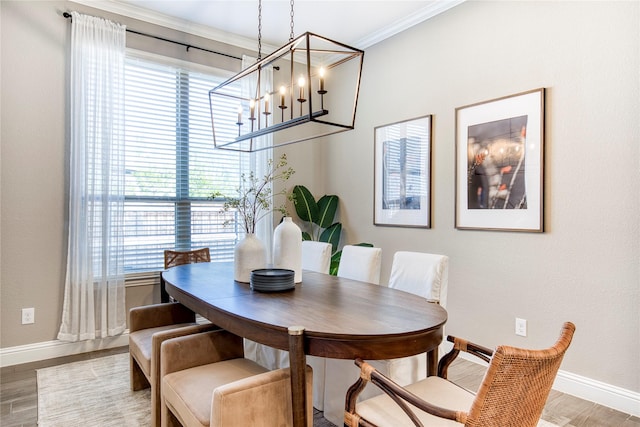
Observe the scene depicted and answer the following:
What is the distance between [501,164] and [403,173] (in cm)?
103

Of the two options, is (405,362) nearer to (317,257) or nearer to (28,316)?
(317,257)

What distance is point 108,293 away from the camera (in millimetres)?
3410

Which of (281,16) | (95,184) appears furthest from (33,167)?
(281,16)

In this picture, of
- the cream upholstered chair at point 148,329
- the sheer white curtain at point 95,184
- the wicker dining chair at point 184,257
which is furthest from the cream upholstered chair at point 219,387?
the sheer white curtain at point 95,184

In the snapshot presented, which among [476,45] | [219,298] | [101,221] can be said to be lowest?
[219,298]

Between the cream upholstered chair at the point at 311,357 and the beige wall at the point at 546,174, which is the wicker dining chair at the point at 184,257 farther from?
the cream upholstered chair at the point at 311,357

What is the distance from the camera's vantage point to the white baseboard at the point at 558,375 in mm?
2404

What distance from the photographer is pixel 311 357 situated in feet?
7.93

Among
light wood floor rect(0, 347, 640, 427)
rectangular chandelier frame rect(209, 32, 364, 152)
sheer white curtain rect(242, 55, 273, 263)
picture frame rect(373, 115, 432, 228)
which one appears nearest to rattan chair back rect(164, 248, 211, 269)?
sheer white curtain rect(242, 55, 273, 263)

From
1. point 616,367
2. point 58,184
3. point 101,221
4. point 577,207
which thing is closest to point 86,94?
point 58,184

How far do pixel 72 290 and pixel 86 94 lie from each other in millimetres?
1655

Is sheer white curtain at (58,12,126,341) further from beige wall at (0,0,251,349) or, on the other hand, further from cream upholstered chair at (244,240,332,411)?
cream upholstered chair at (244,240,332,411)

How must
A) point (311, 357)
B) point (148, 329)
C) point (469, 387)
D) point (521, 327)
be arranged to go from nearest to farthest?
point (311, 357) → point (148, 329) → point (469, 387) → point (521, 327)

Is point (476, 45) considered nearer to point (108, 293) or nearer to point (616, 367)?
point (616, 367)
